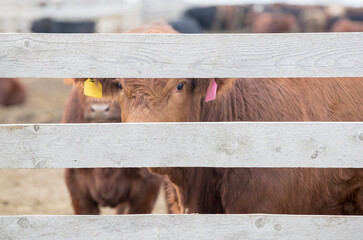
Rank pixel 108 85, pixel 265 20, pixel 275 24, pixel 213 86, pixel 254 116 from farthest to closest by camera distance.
→ pixel 265 20
pixel 275 24
pixel 108 85
pixel 254 116
pixel 213 86

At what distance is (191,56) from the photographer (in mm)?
2188

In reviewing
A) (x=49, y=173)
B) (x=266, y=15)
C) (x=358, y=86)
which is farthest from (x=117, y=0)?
(x=358, y=86)

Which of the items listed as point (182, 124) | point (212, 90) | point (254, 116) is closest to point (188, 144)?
point (182, 124)

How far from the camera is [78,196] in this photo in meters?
4.28

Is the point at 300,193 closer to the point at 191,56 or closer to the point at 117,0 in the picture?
the point at 191,56

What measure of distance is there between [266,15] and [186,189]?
18779mm

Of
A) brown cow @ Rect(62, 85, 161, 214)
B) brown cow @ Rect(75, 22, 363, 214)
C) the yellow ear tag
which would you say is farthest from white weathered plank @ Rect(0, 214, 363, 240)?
brown cow @ Rect(62, 85, 161, 214)

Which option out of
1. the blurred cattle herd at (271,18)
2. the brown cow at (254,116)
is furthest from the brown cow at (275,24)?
the brown cow at (254,116)

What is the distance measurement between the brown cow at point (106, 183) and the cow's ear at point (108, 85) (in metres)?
0.92

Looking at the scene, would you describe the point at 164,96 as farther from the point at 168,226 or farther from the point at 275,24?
the point at 275,24

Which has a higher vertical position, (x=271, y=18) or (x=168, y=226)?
(x=168, y=226)

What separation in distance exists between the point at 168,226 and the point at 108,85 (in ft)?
3.82

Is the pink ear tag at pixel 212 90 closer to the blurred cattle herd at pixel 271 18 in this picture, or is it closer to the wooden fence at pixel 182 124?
the wooden fence at pixel 182 124

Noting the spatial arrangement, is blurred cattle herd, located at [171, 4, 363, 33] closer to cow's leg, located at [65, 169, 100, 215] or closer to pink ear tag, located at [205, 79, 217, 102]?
cow's leg, located at [65, 169, 100, 215]
